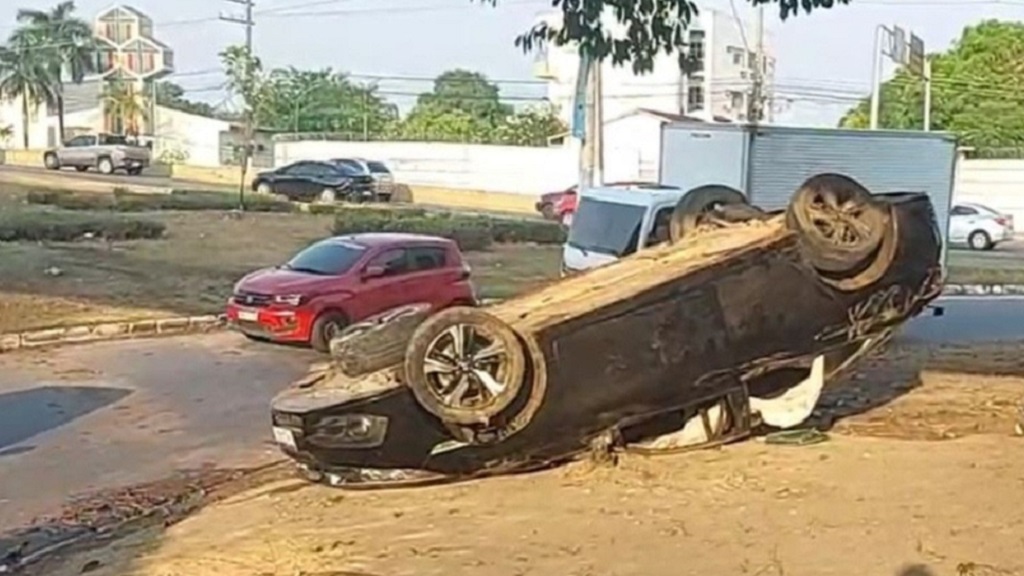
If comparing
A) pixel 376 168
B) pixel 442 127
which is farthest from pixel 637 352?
pixel 442 127

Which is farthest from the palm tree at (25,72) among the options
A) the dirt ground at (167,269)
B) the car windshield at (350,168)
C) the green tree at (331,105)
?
the dirt ground at (167,269)

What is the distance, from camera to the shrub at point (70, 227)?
30969 millimetres

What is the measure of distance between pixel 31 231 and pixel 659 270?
2171 centimetres

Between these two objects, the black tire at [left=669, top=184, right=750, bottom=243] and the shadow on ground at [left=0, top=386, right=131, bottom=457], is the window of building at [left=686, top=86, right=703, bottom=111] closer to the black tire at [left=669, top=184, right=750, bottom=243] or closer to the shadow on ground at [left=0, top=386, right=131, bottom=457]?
the shadow on ground at [left=0, top=386, right=131, bottom=457]

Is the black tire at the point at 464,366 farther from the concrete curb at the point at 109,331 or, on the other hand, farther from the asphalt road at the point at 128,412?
the concrete curb at the point at 109,331

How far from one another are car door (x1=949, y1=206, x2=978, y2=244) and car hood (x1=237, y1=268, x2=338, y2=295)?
31109mm

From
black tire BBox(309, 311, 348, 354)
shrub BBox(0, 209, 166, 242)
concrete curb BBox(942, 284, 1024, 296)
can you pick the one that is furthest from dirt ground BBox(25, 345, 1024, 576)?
shrub BBox(0, 209, 166, 242)

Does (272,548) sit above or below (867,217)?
below

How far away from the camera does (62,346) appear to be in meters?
20.8

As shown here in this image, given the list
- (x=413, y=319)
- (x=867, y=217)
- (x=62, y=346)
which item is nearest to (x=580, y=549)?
(x=413, y=319)

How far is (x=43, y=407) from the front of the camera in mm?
15914

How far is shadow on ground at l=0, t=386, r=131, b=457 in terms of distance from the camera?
14484 mm

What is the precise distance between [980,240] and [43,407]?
37264 millimetres

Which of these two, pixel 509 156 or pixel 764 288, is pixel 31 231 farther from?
pixel 509 156
